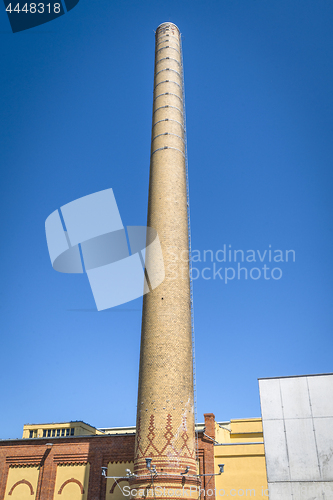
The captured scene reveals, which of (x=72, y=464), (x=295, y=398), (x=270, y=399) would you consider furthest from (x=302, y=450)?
(x=72, y=464)

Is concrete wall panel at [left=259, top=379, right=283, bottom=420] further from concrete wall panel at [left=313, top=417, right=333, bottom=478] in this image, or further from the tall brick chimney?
the tall brick chimney

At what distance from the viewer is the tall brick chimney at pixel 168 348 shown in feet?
53.2

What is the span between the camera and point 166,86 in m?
25.8

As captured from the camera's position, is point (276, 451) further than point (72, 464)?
No

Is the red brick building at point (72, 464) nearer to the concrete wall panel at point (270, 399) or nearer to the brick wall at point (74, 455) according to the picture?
the brick wall at point (74, 455)

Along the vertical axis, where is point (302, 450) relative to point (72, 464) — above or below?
below

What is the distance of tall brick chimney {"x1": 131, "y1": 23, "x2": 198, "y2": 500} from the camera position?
1620 cm

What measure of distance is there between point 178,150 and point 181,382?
11752 millimetres

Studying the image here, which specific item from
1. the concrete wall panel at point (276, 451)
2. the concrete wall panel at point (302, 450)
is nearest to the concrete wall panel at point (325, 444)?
the concrete wall panel at point (302, 450)

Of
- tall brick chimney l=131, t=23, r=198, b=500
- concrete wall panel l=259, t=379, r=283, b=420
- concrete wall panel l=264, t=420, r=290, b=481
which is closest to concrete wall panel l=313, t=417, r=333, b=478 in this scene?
concrete wall panel l=264, t=420, r=290, b=481

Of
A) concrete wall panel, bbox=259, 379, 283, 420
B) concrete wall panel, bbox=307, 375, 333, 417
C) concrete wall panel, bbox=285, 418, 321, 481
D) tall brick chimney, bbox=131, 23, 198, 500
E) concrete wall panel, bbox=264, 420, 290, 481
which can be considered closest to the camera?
concrete wall panel, bbox=285, 418, 321, 481

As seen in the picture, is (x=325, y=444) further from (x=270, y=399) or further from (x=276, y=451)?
(x=270, y=399)

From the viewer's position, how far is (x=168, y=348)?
17.7 m

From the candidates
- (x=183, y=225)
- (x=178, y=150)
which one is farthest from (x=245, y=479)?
(x=178, y=150)
